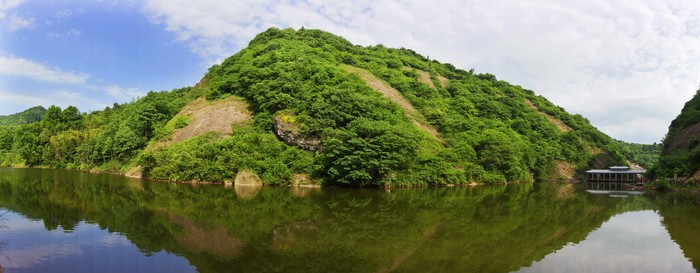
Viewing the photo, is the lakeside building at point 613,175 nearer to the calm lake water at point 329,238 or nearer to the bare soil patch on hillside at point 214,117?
the calm lake water at point 329,238

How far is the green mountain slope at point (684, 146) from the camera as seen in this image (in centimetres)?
4506

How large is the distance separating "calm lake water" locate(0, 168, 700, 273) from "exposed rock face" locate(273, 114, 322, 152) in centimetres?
2122

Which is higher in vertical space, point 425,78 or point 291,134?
point 425,78

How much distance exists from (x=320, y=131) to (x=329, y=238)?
31879 mm

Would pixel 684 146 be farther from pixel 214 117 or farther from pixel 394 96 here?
pixel 214 117

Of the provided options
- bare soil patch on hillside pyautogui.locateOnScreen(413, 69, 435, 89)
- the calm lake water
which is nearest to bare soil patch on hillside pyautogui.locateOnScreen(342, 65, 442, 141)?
bare soil patch on hillside pyautogui.locateOnScreen(413, 69, 435, 89)

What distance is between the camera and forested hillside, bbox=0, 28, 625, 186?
4388 centimetres

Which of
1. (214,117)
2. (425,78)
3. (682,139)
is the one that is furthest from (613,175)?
(214,117)

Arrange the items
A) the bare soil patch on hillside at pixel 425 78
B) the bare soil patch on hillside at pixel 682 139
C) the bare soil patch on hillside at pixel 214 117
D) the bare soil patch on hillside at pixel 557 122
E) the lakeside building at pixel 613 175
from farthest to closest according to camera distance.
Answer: the bare soil patch on hillside at pixel 557 122
the bare soil patch on hillside at pixel 425 78
the lakeside building at pixel 613 175
the bare soil patch on hillside at pixel 682 139
the bare soil patch on hillside at pixel 214 117

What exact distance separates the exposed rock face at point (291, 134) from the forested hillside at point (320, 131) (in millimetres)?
136

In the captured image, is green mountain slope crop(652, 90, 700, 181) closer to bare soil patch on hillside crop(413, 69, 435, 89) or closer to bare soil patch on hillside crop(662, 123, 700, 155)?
bare soil patch on hillside crop(662, 123, 700, 155)

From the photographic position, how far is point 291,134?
48.2 metres

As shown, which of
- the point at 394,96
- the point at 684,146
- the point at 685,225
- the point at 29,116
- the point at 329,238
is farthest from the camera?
the point at 29,116

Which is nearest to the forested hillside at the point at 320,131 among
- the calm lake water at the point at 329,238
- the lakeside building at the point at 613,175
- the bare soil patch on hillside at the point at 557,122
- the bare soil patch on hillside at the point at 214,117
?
the bare soil patch on hillside at the point at 214,117
